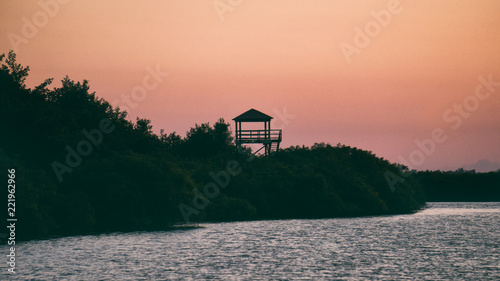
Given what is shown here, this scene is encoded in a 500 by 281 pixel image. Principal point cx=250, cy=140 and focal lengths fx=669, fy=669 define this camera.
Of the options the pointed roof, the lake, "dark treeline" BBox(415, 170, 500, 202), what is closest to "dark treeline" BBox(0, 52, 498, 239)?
the lake

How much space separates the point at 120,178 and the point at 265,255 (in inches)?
994

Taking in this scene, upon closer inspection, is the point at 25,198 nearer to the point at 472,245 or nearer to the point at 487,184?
the point at 472,245

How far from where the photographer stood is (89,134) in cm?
7994

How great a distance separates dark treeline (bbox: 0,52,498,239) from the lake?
3710 millimetres

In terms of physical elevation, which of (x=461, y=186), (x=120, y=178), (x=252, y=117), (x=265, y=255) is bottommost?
(x=265, y=255)

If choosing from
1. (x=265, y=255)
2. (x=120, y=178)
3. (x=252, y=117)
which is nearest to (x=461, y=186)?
(x=252, y=117)

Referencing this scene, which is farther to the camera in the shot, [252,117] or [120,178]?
[252,117]

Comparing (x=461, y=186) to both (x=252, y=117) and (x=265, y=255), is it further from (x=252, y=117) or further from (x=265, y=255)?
(x=265, y=255)

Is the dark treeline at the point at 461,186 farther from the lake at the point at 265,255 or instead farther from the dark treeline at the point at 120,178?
the lake at the point at 265,255

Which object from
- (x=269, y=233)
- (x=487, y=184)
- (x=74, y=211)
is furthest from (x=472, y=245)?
(x=487, y=184)

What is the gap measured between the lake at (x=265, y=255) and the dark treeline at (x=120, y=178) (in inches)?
146

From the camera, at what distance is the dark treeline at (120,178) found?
65750mm

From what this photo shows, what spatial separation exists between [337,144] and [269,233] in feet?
198

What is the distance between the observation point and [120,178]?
237 feet
